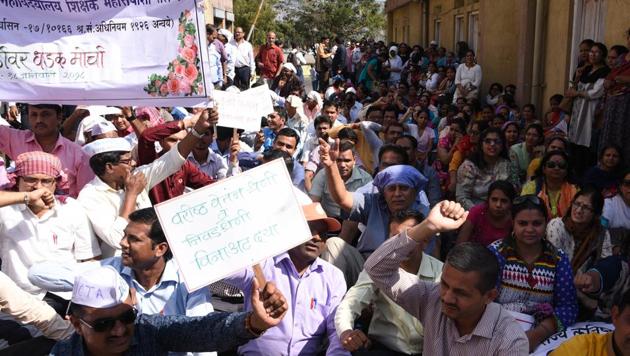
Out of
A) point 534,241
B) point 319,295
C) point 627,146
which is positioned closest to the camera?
point 319,295

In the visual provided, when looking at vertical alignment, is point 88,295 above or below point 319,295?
above

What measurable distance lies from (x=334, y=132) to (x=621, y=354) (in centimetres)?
513

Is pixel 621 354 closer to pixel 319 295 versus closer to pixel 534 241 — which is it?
pixel 534 241

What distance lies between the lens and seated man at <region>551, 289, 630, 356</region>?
2.53 meters

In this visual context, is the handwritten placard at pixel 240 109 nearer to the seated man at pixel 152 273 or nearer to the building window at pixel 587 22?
the seated man at pixel 152 273

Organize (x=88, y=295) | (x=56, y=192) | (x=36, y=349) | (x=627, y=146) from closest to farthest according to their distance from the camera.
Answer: (x=88, y=295) → (x=36, y=349) → (x=56, y=192) → (x=627, y=146)

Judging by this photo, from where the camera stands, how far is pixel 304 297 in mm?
3297

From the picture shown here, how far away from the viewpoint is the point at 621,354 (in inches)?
100

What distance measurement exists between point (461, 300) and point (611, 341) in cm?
62

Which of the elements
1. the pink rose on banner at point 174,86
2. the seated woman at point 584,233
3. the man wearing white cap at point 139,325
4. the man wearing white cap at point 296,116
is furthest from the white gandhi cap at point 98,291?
the man wearing white cap at point 296,116

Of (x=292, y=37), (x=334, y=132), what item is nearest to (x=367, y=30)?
(x=292, y=37)

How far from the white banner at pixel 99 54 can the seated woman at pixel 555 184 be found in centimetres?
282

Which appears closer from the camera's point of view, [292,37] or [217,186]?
[217,186]

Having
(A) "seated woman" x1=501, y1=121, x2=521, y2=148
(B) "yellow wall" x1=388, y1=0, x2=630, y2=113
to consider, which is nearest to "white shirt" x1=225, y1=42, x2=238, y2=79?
(B) "yellow wall" x1=388, y1=0, x2=630, y2=113
